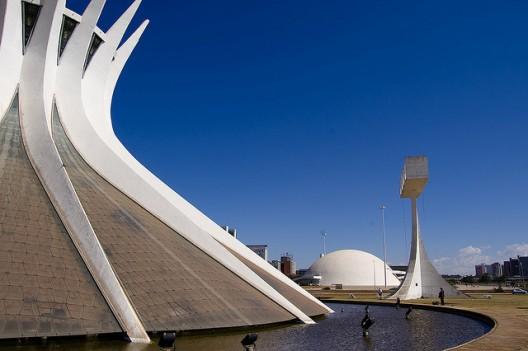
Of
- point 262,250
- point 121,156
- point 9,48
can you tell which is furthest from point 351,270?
point 9,48

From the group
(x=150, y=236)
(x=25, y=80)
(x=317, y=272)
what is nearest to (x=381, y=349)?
(x=150, y=236)

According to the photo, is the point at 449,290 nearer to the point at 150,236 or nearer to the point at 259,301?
the point at 259,301

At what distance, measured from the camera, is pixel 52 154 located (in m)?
14.6

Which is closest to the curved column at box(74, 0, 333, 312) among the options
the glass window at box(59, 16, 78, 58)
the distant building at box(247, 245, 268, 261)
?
the glass window at box(59, 16, 78, 58)

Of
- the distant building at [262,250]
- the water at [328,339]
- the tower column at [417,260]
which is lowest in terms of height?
the water at [328,339]

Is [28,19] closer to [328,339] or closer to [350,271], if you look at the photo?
[328,339]

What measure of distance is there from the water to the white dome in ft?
188

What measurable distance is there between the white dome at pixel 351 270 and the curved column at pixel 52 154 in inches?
2432

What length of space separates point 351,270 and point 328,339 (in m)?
65.4

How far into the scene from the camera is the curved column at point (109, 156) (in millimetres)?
15312

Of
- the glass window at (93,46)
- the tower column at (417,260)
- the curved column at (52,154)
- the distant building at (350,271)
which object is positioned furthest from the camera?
the distant building at (350,271)

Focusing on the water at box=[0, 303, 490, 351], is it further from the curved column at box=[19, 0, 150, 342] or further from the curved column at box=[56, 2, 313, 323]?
the curved column at box=[56, 2, 313, 323]

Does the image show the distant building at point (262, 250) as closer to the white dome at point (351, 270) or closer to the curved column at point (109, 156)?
the white dome at point (351, 270)

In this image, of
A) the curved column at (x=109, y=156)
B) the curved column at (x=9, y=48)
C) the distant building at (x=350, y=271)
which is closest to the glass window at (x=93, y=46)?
the curved column at (x=109, y=156)
